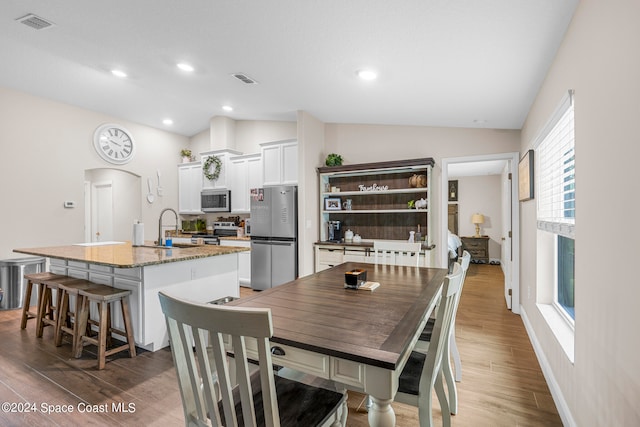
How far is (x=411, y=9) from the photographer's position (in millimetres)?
1863

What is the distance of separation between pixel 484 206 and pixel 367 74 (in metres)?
6.51

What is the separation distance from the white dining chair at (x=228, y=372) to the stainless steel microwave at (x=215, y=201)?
15.9 ft

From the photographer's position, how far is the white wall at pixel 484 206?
25.8 feet

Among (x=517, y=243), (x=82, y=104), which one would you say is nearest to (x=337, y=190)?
(x=517, y=243)

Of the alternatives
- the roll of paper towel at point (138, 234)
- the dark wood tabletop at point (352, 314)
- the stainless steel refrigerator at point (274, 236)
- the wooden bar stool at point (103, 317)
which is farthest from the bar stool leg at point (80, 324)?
the stainless steel refrigerator at point (274, 236)

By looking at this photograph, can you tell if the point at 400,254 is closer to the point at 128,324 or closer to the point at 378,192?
the point at 378,192

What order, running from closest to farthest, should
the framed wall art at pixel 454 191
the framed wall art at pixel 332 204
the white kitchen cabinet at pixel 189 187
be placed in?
the framed wall art at pixel 332 204
the white kitchen cabinet at pixel 189 187
the framed wall art at pixel 454 191

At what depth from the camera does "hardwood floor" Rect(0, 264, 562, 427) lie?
75.2 inches

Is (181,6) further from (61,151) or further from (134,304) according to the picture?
(61,151)

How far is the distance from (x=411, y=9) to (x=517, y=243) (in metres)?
3.16

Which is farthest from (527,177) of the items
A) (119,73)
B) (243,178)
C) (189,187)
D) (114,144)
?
(114,144)

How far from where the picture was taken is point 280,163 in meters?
5.07

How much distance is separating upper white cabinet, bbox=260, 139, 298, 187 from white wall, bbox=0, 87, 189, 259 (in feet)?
9.12

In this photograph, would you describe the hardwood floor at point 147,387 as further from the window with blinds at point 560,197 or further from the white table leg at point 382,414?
the white table leg at point 382,414
